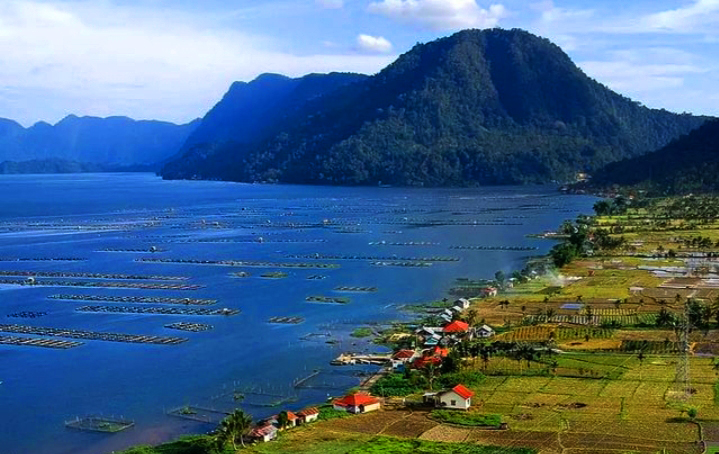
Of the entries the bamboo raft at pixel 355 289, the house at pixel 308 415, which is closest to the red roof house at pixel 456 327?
the house at pixel 308 415

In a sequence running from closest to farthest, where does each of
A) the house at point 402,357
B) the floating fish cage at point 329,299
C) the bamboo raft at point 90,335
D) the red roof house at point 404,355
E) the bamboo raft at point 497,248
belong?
1. the house at point 402,357
2. the red roof house at point 404,355
3. the bamboo raft at point 90,335
4. the floating fish cage at point 329,299
5. the bamboo raft at point 497,248

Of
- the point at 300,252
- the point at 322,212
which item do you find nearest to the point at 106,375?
the point at 300,252

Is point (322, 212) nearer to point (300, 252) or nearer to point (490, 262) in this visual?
point (300, 252)

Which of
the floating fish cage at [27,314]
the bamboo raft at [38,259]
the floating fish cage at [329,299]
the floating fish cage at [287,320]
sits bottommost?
the floating fish cage at [287,320]

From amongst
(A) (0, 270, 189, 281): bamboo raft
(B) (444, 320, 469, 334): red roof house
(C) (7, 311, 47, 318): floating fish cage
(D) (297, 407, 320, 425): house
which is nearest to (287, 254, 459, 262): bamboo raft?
(A) (0, 270, 189, 281): bamboo raft

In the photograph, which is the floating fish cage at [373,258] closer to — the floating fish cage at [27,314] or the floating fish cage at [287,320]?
the floating fish cage at [287,320]

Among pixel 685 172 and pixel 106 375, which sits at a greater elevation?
pixel 685 172
